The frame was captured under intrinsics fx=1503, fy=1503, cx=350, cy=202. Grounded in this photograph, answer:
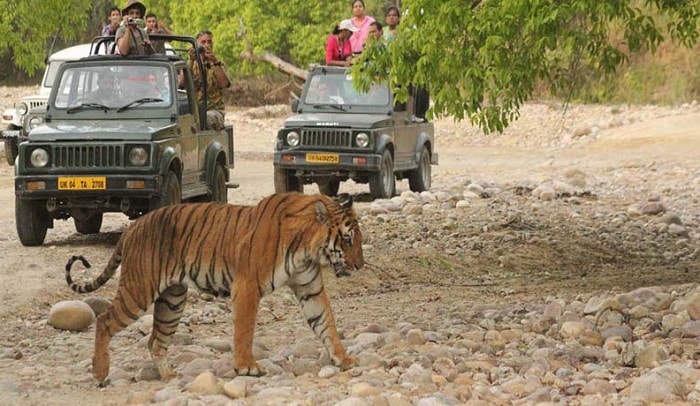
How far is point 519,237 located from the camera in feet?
51.8

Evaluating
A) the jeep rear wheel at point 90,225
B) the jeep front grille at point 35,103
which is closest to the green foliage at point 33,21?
the jeep front grille at point 35,103

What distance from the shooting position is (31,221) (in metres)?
14.6

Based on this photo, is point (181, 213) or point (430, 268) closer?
point (181, 213)

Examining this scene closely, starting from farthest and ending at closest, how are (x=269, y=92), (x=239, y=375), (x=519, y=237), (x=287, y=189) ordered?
1. (x=269, y=92)
2. (x=287, y=189)
3. (x=519, y=237)
4. (x=239, y=375)

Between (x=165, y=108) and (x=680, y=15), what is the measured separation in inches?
217

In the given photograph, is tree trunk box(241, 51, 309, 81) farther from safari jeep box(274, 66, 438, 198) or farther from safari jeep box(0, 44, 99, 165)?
safari jeep box(274, 66, 438, 198)

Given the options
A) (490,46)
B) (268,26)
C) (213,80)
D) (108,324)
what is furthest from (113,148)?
(268,26)

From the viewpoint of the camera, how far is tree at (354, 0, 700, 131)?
11.2m

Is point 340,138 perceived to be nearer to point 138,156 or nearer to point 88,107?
point 88,107

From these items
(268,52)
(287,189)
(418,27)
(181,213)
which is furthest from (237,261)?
(268,52)

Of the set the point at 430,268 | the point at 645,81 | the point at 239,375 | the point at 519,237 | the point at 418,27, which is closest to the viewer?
the point at 239,375

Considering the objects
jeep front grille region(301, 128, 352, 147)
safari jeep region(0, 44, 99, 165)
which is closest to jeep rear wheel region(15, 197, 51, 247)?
jeep front grille region(301, 128, 352, 147)

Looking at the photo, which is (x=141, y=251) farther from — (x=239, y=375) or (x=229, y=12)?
(x=229, y=12)

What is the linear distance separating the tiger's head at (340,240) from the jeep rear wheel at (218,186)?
7.94 m
